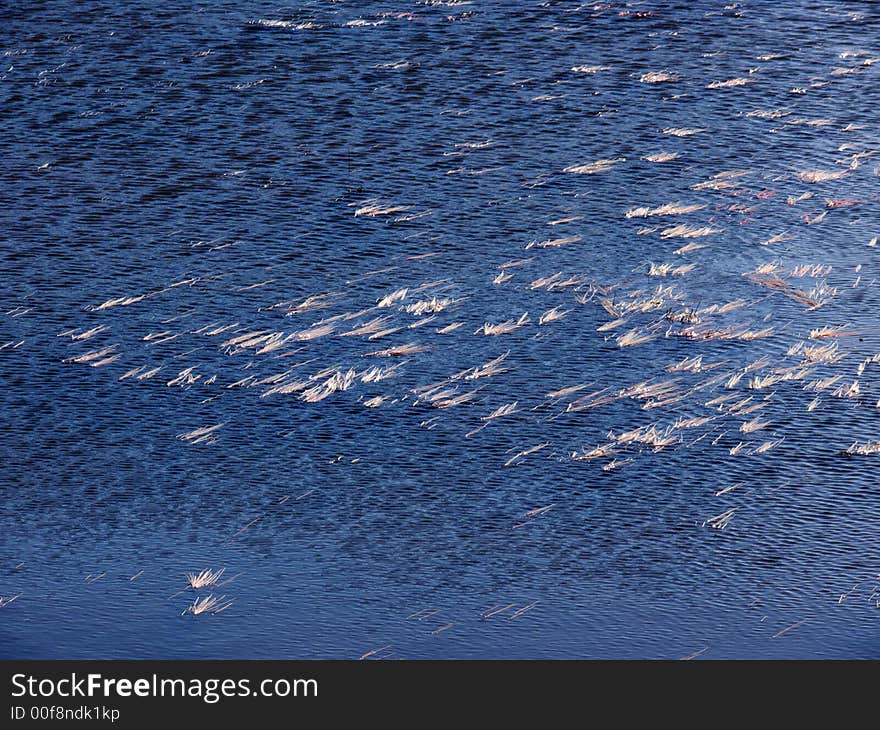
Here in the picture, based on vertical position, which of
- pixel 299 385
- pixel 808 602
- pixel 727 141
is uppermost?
pixel 727 141

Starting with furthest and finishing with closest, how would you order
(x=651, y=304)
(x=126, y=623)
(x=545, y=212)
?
1. (x=545, y=212)
2. (x=651, y=304)
3. (x=126, y=623)

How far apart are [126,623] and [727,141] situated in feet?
46.5

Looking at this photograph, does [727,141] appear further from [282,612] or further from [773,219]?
[282,612]

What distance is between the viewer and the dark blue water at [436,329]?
19828 millimetres

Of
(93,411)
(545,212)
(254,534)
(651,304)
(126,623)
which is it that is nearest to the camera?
(126,623)

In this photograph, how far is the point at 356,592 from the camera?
1981cm

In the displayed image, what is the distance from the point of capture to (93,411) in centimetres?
2311

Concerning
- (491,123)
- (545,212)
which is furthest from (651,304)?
(491,123)

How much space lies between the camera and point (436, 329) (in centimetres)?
2464

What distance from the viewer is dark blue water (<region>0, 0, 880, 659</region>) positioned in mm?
19828

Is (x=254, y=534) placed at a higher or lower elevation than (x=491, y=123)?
lower

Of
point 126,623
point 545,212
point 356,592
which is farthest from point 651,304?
point 126,623

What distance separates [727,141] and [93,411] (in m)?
12.0

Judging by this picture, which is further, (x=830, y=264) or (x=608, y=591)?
(x=830, y=264)
